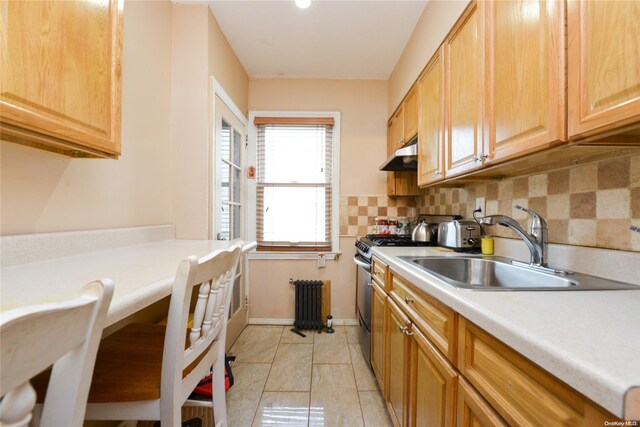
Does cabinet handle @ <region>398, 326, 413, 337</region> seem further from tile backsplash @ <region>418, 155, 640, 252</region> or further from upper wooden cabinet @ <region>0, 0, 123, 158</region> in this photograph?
upper wooden cabinet @ <region>0, 0, 123, 158</region>

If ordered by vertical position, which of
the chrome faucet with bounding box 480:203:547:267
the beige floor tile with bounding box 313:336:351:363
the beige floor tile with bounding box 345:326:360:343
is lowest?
the beige floor tile with bounding box 345:326:360:343

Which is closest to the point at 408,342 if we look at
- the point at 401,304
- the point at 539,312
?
the point at 401,304

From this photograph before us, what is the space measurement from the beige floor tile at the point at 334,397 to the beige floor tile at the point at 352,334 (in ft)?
1.40

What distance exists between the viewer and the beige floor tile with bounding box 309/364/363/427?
1.53m

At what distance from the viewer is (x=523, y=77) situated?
0.94m

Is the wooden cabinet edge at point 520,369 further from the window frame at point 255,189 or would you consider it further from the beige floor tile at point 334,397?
the window frame at point 255,189

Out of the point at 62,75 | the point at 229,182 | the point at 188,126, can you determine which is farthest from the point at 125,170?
the point at 229,182

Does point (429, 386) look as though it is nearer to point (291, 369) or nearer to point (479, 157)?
point (479, 157)

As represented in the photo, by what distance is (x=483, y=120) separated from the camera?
1.17 m

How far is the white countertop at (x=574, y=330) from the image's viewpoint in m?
0.39

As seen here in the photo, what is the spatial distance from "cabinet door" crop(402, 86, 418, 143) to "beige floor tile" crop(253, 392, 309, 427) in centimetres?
202

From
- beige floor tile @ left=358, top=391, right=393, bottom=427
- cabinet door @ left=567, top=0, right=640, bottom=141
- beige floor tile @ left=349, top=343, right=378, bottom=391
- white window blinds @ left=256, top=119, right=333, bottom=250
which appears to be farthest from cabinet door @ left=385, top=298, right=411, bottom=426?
white window blinds @ left=256, top=119, right=333, bottom=250

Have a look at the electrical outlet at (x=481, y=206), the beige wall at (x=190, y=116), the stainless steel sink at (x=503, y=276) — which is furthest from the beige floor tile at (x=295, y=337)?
the electrical outlet at (x=481, y=206)

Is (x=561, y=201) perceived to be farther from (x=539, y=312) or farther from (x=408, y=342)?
(x=408, y=342)
